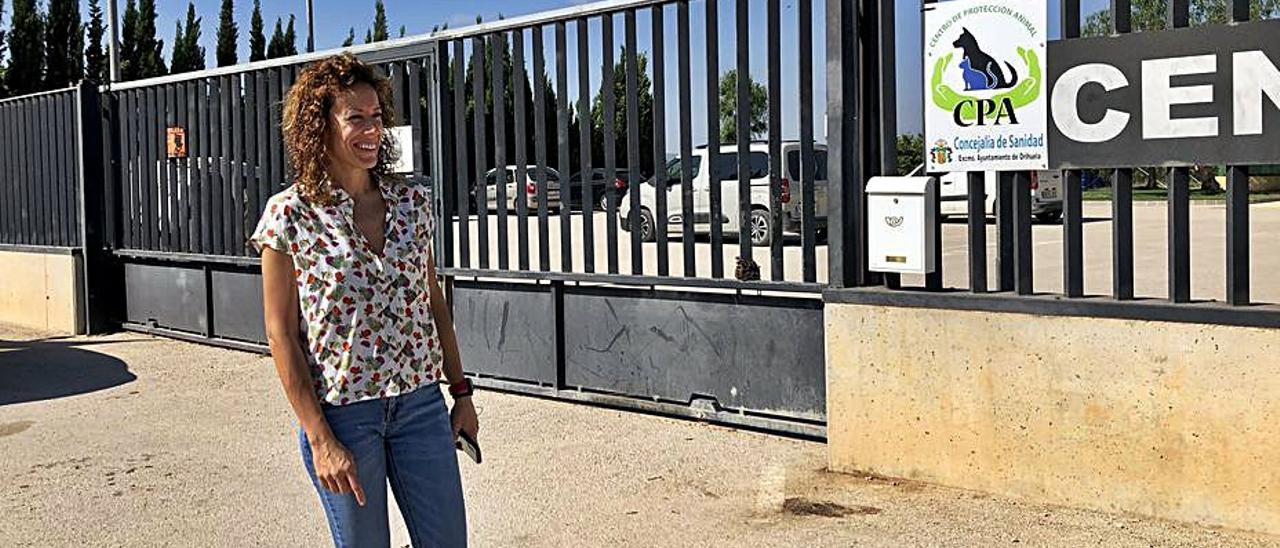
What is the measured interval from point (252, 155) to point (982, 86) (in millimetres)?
6730

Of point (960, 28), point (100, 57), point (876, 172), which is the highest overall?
point (100, 57)

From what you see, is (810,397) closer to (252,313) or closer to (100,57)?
(252,313)

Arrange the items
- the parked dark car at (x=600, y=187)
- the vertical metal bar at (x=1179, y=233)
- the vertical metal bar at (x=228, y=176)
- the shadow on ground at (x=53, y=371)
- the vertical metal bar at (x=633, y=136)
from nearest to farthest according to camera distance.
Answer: the vertical metal bar at (x=1179, y=233) < the vertical metal bar at (x=633, y=136) < the parked dark car at (x=600, y=187) < the shadow on ground at (x=53, y=371) < the vertical metal bar at (x=228, y=176)

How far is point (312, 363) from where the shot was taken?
10.5ft

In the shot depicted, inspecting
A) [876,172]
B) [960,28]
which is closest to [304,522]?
[876,172]

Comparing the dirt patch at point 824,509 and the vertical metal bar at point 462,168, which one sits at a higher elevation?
the vertical metal bar at point 462,168

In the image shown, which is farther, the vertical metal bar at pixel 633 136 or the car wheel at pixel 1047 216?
the vertical metal bar at pixel 633 136

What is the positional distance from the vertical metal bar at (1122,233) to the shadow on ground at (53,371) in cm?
713

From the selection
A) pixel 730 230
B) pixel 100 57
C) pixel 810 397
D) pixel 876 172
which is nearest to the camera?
pixel 876 172

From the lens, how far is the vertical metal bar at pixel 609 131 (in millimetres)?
7629

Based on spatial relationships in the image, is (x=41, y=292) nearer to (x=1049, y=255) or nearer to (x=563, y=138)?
(x=563, y=138)

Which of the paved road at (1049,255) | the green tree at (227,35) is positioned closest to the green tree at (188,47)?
the green tree at (227,35)

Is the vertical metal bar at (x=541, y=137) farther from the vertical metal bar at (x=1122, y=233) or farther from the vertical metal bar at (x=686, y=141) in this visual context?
the vertical metal bar at (x=1122, y=233)

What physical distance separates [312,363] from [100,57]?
144ft
